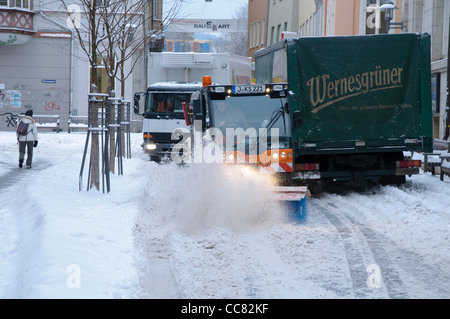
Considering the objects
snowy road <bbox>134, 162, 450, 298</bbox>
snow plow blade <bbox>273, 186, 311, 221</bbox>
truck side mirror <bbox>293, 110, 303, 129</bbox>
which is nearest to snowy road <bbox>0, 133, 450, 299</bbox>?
snowy road <bbox>134, 162, 450, 298</bbox>

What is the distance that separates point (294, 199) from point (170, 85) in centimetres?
1293

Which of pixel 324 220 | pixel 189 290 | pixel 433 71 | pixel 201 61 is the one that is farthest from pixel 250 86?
pixel 433 71

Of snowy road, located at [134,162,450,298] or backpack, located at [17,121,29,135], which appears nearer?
snowy road, located at [134,162,450,298]

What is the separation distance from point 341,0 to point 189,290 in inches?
1253

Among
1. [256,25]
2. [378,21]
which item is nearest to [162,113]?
[378,21]

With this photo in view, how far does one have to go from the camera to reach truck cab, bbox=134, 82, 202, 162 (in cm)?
2261

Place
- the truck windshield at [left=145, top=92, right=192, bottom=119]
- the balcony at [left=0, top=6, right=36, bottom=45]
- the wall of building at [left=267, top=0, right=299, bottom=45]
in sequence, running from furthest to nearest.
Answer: the wall of building at [left=267, top=0, right=299, bottom=45] → the balcony at [left=0, top=6, right=36, bottom=45] → the truck windshield at [left=145, top=92, right=192, bottom=119]

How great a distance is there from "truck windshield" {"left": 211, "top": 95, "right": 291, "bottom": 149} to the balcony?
1052 inches

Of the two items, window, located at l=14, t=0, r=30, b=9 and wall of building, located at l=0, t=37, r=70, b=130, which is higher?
window, located at l=14, t=0, r=30, b=9

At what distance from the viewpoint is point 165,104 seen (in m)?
22.7

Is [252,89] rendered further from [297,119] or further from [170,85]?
[170,85]

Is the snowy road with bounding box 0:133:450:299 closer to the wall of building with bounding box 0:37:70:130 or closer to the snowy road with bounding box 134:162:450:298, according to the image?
the snowy road with bounding box 134:162:450:298

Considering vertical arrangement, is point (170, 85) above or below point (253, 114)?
above

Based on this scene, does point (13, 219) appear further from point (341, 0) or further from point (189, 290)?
point (341, 0)
